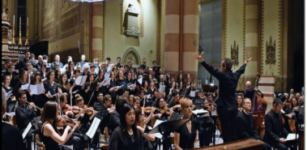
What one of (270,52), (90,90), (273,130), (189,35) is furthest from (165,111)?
(270,52)

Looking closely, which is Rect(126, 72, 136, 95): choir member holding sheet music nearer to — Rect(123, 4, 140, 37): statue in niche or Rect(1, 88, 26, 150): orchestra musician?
Rect(1, 88, 26, 150): orchestra musician

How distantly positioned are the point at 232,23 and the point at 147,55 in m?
5.28

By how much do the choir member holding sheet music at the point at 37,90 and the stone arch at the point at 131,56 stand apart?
10.5 m

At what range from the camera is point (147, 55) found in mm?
19234

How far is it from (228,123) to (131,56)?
13.2 meters

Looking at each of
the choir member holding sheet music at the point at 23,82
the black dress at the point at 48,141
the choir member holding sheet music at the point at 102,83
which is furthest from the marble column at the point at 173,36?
the black dress at the point at 48,141

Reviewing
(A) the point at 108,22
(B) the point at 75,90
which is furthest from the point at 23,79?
(A) the point at 108,22

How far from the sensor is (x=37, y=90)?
22.4 feet

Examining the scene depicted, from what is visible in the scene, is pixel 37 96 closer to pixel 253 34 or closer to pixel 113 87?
pixel 113 87

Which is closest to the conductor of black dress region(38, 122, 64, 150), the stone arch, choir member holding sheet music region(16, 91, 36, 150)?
black dress region(38, 122, 64, 150)

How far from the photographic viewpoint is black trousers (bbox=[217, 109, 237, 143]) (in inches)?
213

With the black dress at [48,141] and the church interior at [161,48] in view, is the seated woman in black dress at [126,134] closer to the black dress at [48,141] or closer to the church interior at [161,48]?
the black dress at [48,141]

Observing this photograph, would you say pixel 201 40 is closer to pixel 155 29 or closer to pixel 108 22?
pixel 155 29

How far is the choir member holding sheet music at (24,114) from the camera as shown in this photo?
19.4ft
